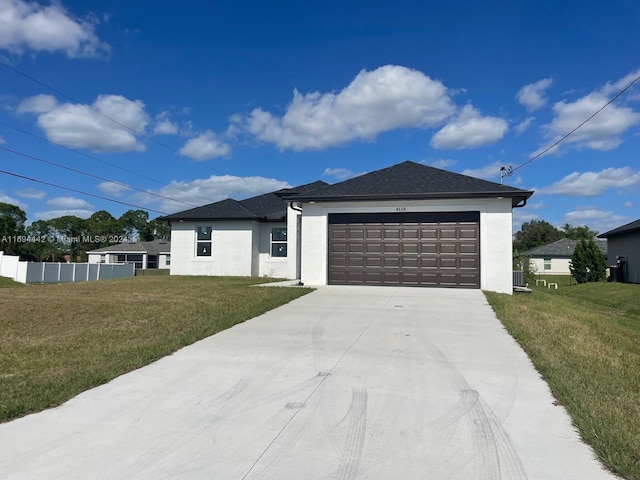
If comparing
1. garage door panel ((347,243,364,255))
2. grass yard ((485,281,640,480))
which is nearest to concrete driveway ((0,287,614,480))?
grass yard ((485,281,640,480))

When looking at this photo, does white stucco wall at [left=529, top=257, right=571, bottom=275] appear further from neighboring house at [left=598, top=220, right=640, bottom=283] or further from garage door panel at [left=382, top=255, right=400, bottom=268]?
garage door panel at [left=382, top=255, right=400, bottom=268]

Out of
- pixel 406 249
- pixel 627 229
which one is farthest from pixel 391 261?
pixel 627 229

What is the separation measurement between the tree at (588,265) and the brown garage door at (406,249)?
83.7ft

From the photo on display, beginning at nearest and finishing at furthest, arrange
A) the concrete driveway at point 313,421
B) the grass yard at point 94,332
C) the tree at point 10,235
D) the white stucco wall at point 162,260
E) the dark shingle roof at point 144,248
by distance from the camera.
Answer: the concrete driveway at point 313,421 → the grass yard at point 94,332 → the dark shingle roof at point 144,248 → the white stucco wall at point 162,260 → the tree at point 10,235

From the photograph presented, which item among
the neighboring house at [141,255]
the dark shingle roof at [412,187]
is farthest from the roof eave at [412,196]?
the neighboring house at [141,255]

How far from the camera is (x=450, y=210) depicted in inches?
587

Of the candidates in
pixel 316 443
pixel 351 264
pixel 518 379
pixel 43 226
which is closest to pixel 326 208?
pixel 351 264

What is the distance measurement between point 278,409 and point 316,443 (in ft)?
2.64

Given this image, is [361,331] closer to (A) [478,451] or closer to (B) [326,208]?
(A) [478,451]

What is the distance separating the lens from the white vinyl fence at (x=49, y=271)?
31531 millimetres

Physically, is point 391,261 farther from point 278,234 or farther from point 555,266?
point 555,266

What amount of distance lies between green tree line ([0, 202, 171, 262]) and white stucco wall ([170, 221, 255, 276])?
4889 cm

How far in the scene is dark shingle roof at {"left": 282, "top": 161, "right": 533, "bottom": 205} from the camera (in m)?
14.4

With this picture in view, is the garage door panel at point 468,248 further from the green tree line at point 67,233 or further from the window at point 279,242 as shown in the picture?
the green tree line at point 67,233
